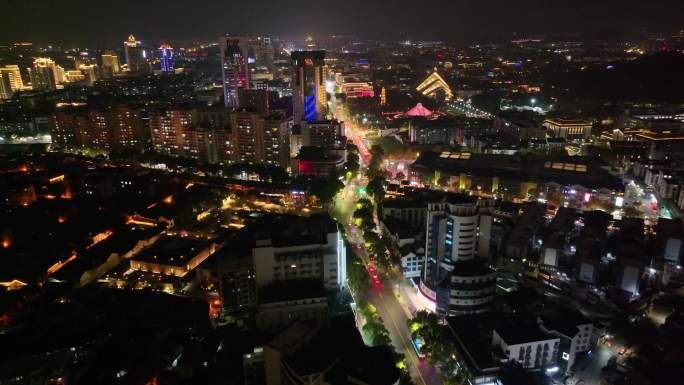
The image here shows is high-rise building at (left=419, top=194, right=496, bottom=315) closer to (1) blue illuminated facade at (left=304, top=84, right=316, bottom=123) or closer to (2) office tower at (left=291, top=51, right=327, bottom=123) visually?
(2) office tower at (left=291, top=51, right=327, bottom=123)

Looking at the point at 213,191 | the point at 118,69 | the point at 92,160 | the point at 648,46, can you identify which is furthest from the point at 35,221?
the point at 648,46

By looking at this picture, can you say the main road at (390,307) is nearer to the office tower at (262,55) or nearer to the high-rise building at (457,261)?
the high-rise building at (457,261)

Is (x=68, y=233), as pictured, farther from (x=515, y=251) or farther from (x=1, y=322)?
(x=515, y=251)

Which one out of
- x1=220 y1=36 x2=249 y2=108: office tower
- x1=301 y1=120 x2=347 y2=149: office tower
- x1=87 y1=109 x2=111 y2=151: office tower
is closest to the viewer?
x1=301 y1=120 x2=347 y2=149: office tower

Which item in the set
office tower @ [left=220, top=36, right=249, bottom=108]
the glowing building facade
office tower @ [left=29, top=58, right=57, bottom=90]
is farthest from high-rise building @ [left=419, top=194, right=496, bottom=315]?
office tower @ [left=29, top=58, right=57, bottom=90]

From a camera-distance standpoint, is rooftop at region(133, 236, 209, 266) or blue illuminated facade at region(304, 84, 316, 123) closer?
rooftop at region(133, 236, 209, 266)

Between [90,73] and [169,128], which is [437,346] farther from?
[90,73]
